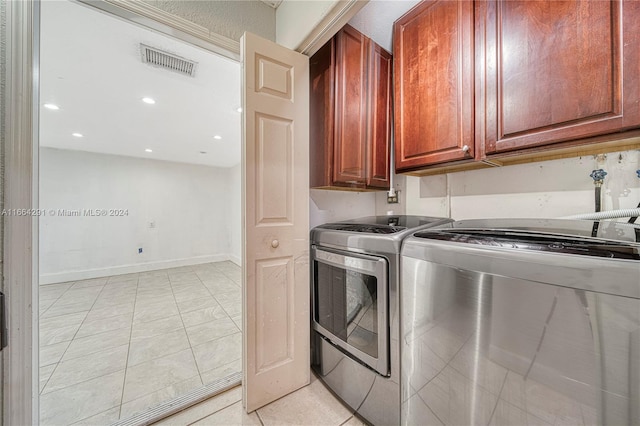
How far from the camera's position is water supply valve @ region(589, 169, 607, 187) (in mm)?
1092

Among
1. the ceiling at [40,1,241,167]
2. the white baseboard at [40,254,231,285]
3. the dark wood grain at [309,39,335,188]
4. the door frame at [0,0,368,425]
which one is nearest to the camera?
the door frame at [0,0,368,425]

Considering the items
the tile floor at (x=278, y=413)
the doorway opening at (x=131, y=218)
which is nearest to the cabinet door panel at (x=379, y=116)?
the doorway opening at (x=131, y=218)

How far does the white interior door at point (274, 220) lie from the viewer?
1.23 metres

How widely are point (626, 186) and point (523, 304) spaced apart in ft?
3.10

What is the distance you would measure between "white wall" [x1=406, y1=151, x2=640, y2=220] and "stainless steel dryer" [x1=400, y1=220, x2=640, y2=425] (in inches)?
12.8

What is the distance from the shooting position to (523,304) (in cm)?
71

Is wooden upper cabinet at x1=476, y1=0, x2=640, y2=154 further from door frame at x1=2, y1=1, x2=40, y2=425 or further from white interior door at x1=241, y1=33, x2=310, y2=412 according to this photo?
door frame at x1=2, y1=1, x2=40, y2=425

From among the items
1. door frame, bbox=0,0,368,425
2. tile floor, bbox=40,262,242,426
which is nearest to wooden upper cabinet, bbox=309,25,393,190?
door frame, bbox=0,0,368,425

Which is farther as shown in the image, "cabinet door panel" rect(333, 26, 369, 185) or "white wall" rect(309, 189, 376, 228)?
"white wall" rect(309, 189, 376, 228)

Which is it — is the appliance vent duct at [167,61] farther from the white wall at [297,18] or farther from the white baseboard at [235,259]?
the white baseboard at [235,259]

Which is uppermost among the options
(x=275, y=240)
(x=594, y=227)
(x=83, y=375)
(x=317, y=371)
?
(x=594, y=227)

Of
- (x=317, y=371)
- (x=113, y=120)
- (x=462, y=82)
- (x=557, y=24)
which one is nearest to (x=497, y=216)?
(x=462, y=82)

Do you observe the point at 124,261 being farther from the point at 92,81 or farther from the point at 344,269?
the point at 344,269

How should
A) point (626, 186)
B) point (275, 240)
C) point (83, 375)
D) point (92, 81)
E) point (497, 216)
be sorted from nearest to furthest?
point (626, 186), point (275, 240), point (497, 216), point (83, 375), point (92, 81)
